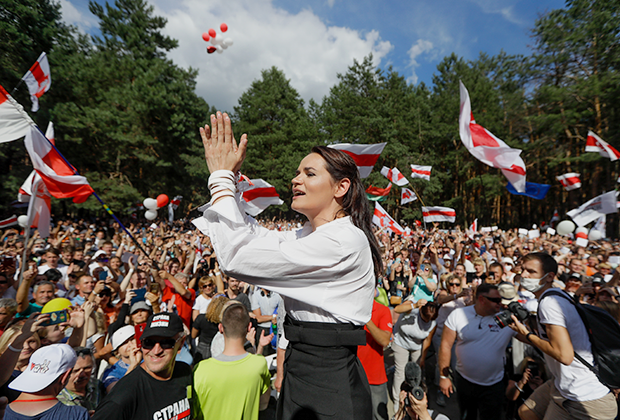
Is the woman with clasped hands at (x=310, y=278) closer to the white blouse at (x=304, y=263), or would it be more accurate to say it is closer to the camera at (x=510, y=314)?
the white blouse at (x=304, y=263)

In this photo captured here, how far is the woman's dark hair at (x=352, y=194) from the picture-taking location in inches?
62.4

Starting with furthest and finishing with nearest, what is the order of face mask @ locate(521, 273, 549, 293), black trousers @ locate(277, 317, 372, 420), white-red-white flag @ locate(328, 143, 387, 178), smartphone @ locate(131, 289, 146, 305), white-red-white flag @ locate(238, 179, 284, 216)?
white-red-white flag @ locate(238, 179, 284, 216)
white-red-white flag @ locate(328, 143, 387, 178)
smartphone @ locate(131, 289, 146, 305)
face mask @ locate(521, 273, 549, 293)
black trousers @ locate(277, 317, 372, 420)

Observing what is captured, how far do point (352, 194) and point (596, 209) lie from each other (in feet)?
40.8

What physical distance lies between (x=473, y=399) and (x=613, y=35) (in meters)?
29.3

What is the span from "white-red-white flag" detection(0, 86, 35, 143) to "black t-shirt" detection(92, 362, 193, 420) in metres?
5.51

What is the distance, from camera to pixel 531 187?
1129cm

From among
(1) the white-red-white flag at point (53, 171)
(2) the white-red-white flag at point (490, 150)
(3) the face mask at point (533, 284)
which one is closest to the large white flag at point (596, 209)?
(2) the white-red-white flag at point (490, 150)

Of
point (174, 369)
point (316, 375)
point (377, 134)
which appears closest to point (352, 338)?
point (316, 375)

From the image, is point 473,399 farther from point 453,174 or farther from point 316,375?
point 453,174

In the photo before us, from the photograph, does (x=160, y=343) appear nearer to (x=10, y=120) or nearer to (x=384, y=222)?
(x=10, y=120)

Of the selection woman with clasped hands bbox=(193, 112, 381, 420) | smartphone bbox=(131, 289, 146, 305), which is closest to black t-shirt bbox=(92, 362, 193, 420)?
woman with clasped hands bbox=(193, 112, 381, 420)

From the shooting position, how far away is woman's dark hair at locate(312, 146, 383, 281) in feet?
5.20

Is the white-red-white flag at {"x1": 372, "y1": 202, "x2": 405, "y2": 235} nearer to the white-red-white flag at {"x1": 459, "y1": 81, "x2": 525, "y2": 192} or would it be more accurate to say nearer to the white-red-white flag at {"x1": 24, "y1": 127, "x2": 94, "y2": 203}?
the white-red-white flag at {"x1": 459, "y1": 81, "x2": 525, "y2": 192}

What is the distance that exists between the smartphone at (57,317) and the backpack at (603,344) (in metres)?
4.92
